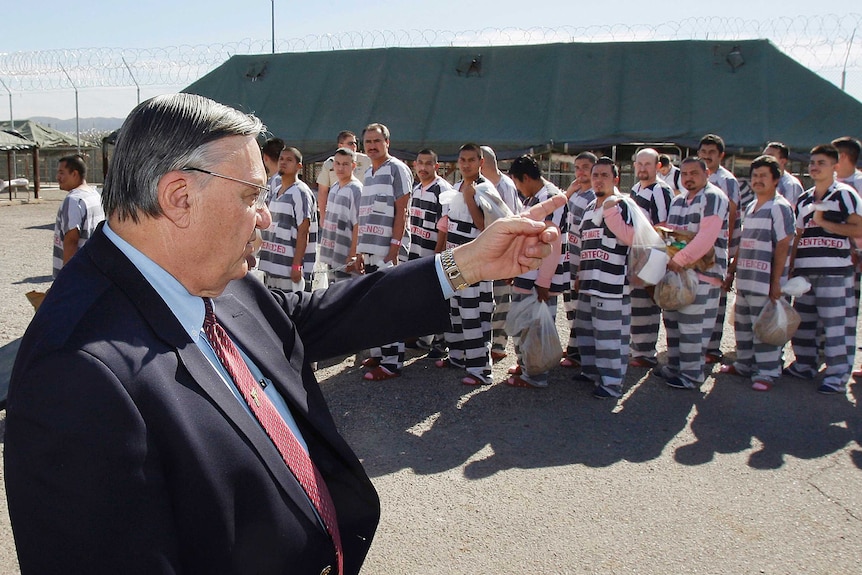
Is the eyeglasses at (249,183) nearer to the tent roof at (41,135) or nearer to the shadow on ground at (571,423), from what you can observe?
the shadow on ground at (571,423)

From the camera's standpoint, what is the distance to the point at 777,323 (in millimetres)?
5875

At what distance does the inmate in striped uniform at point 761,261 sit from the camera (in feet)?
19.7

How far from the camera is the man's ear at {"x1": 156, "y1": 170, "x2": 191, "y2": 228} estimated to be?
4.67 ft

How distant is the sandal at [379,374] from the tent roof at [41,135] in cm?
2363

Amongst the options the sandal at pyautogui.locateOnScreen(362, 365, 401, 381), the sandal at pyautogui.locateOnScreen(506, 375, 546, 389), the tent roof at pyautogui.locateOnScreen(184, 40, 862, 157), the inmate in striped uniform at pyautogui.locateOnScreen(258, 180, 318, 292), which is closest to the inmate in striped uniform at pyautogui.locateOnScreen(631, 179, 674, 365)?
the sandal at pyautogui.locateOnScreen(506, 375, 546, 389)

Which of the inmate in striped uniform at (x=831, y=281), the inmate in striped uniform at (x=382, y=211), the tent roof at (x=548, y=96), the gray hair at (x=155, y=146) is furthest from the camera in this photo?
the tent roof at (x=548, y=96)

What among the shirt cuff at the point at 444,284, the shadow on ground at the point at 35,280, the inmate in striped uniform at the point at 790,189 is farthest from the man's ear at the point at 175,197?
the shadow on ground at the point at 35,280

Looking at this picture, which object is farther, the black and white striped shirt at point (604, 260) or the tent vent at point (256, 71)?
the tent vent at point (256, 71)

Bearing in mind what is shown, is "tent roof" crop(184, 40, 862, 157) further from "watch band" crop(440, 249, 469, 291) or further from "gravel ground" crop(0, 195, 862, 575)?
"watch band" crop(440, 249, 469, 291)

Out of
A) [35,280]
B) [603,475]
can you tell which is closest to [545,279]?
[603,475]

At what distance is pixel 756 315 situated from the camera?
6.27 metres

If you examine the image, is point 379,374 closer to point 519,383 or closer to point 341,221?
point 519,383

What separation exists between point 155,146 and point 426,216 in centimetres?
535

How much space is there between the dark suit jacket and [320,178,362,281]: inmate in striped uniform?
5377 millimetres
